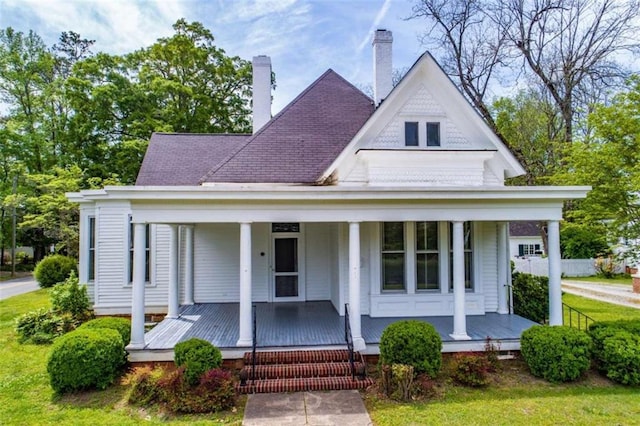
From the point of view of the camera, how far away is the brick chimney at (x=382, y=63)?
12.1 metres

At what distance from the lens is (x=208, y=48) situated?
27.7 m

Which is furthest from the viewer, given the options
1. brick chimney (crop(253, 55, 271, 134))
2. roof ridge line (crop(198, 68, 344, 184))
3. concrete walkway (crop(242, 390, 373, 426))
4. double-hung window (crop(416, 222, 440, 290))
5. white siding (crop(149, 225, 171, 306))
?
brick chimney (crop(253, 55, 271, 134))

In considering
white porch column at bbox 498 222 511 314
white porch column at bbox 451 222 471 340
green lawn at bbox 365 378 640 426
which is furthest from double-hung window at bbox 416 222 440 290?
green lawn at bbox 365 378 640 426

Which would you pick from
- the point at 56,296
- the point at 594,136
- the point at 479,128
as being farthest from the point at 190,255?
the point at 594,136

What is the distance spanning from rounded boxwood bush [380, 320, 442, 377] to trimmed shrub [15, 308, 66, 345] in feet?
28.1

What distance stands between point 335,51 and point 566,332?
42.5 ft

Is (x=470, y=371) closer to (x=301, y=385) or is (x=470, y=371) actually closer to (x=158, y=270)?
(x=301, y=385)

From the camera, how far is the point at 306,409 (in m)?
5.94

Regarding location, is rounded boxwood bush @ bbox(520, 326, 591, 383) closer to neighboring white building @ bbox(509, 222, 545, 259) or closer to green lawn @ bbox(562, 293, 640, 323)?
green lawn @ bbox(562, 293, 640, 323)

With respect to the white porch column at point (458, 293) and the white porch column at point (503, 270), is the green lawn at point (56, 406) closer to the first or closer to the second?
the white porch column at point (458, 293)

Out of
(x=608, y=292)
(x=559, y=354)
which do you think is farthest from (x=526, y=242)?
(x=559, y=354)

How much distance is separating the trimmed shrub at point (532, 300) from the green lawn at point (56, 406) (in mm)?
8690

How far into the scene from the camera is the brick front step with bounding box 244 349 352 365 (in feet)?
23.6

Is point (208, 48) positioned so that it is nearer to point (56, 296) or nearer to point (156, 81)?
point (156, 81)
